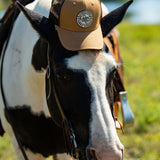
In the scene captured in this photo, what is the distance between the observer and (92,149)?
84.2 inches

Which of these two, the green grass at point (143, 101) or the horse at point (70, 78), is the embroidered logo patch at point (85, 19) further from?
the green grass at point (143, 101)

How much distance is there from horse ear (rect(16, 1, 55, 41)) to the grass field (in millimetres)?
741

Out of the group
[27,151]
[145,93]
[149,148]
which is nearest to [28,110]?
[27,151]

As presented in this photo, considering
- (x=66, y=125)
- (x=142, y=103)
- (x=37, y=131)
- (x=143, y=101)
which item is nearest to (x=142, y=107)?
(x=142, y=103)

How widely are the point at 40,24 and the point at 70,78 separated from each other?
1.43ft

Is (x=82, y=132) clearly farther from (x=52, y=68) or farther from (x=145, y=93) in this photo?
(x=145, y=93)

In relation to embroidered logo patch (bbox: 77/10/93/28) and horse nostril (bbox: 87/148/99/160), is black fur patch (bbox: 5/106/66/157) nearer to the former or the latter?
horse nostril (bbox: 87/148/99/160)

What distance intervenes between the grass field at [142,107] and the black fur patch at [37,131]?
853mm

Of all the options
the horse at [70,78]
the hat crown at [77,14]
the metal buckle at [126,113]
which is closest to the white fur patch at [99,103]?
the horse at [70,78]

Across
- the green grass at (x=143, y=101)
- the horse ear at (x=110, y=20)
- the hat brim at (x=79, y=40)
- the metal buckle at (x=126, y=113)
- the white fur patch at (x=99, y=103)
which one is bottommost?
the green grass at (x=143, y=101)

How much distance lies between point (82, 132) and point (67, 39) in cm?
62

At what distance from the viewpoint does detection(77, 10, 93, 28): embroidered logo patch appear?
231cm

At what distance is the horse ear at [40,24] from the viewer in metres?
2.33

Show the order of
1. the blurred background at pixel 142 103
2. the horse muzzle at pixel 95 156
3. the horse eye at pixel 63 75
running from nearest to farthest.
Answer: the horse muzzle at pixel 95 156 → the horse eye at pixel 63 75 → the blurred background at pixel 142 103
